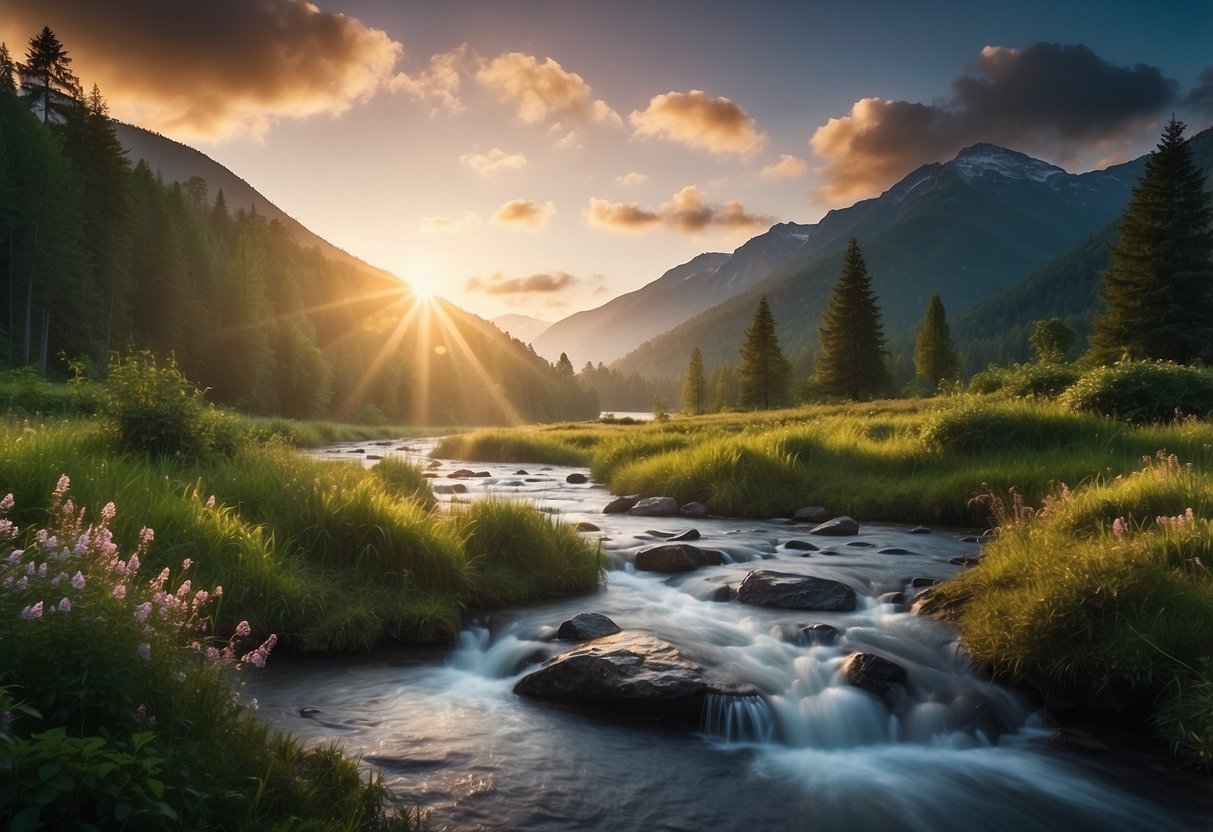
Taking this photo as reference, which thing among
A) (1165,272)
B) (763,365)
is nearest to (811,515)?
(1165,272)

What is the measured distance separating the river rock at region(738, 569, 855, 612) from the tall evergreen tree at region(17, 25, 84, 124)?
70091 millimetres

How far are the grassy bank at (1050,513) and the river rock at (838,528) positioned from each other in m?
1.83

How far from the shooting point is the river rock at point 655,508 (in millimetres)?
16297

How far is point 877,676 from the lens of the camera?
6.69 m

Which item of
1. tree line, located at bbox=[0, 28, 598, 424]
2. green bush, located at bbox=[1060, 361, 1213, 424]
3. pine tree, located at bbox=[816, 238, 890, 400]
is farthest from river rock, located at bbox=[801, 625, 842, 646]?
pine tree, located at bbox=[816, 238, 890, 400]

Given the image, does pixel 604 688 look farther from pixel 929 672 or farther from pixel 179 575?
pixel 179 575

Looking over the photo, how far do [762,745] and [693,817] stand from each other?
57.0 inches

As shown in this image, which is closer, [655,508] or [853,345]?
[655,508]

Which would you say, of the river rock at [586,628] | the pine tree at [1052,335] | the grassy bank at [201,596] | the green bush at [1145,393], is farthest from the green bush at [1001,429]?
the pine tree at [1052,335]

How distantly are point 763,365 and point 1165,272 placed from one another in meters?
34.0

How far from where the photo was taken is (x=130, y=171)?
55875mm

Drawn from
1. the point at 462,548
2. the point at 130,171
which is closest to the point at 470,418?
the point at 130,171

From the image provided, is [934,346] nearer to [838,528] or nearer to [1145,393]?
[1145,393]

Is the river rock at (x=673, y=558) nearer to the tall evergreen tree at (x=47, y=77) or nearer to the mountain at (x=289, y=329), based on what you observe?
the mountain at (x=289, y=329)
